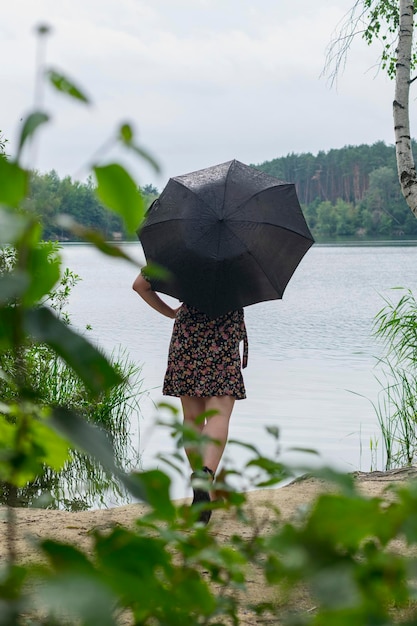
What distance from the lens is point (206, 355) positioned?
4.90 meters

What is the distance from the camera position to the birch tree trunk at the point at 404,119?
704 cm

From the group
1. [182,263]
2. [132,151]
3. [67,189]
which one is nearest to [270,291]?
[182,263]

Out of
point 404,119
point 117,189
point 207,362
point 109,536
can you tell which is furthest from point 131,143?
point 404,119

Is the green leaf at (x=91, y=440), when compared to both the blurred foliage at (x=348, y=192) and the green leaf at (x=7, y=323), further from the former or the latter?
the blurred foliage at (x=348, y=192)

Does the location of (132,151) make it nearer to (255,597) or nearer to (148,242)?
(255,597)

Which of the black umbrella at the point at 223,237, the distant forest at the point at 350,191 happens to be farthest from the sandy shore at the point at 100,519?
the distant forest at the point at 350,191

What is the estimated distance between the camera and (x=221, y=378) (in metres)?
4.90

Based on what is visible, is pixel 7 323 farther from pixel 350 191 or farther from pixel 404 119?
pixel 350 191

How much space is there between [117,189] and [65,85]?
0.10 meters

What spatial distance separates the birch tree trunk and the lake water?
2072 millimetres

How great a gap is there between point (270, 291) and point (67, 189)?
355 cm

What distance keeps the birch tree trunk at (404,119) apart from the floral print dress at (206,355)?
2587 mm

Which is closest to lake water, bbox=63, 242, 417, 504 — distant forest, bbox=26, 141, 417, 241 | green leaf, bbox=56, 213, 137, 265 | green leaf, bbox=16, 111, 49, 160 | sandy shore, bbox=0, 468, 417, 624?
green leaf, bbox=56, 213, 137, 265

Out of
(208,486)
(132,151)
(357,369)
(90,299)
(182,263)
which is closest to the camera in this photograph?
(132,151)
